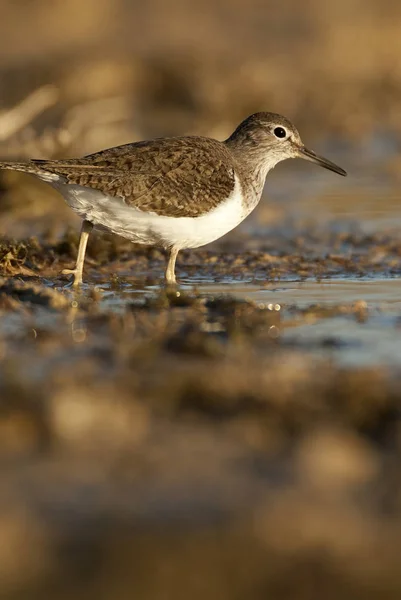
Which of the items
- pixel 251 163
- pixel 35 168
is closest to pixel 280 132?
pixel 251 163

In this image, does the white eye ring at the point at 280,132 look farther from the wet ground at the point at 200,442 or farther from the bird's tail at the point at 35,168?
the bird's tail at the point at 35,168

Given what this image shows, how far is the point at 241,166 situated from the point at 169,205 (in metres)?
1.30

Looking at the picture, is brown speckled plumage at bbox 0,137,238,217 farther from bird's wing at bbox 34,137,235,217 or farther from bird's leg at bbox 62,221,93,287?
bird's leg at bbox 62,221,93,287

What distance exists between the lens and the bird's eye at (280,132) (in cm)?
1069

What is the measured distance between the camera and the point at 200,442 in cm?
515

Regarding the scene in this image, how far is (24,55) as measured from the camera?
22.2 meters

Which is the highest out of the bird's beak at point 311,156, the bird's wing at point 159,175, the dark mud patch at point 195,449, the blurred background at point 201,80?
the blurred background at point 201,80

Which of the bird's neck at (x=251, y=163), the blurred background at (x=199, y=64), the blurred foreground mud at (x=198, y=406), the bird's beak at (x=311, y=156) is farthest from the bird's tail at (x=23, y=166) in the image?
the blurred background at (x=199, y=64)

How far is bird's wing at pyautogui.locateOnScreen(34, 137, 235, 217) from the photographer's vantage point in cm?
890

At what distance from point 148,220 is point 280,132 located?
2309 millimetres

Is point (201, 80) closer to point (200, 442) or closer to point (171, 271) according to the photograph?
point (171, 271)

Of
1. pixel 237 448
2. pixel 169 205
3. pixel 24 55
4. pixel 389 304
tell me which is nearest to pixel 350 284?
pixel 389 304

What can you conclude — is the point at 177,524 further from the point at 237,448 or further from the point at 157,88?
the point at 157,88

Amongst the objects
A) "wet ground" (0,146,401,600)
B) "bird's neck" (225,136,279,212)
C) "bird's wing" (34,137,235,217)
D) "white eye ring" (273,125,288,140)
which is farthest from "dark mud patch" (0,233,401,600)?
"white eye ring" (273,125,288,140)
